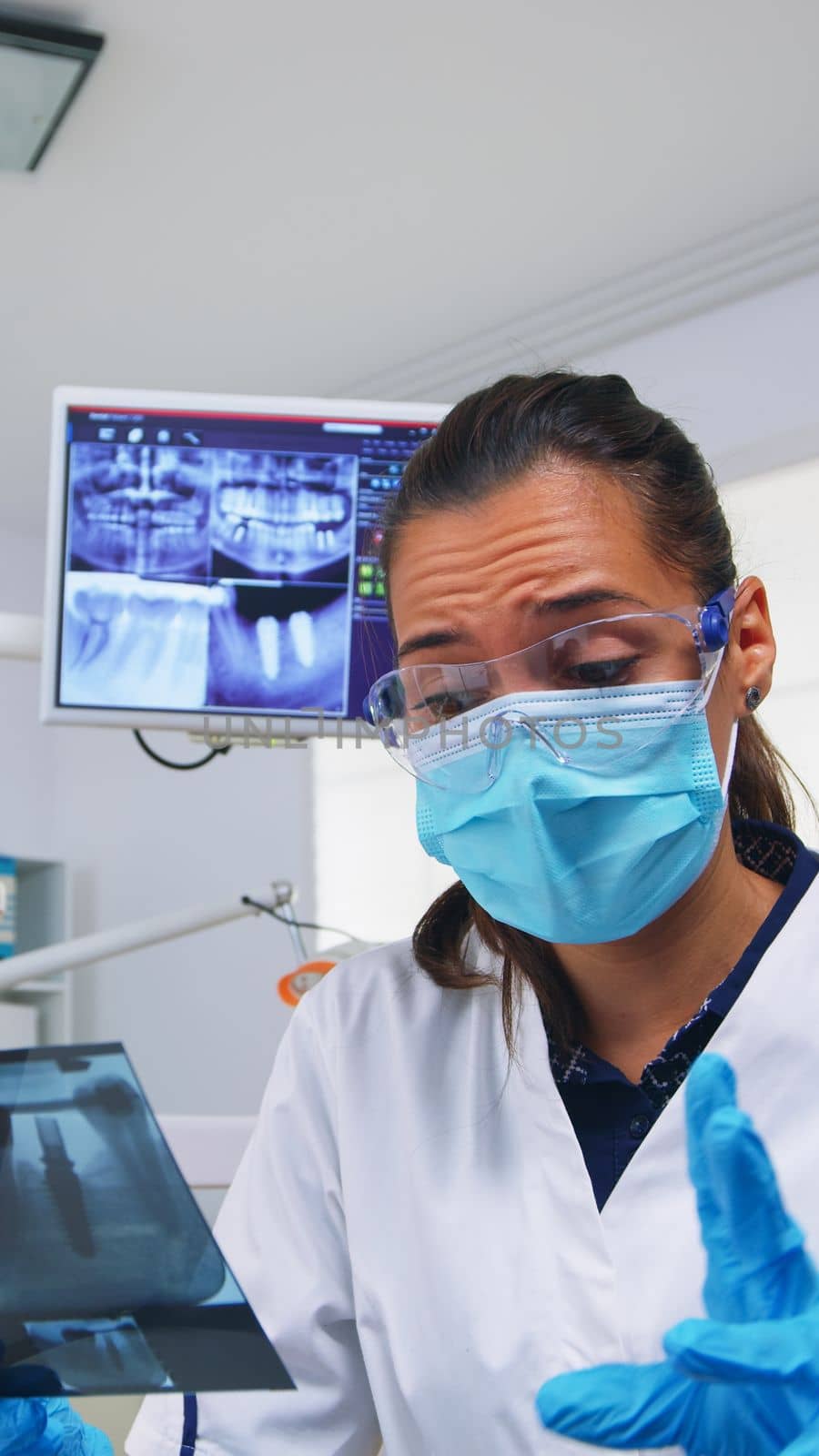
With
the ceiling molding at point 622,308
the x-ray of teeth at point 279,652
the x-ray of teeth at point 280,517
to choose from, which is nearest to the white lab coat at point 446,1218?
the x-ray of teeth at point 279,652

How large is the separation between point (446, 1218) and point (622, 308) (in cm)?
304

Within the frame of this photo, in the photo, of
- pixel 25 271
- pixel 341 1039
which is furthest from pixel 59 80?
pixel 341 1039

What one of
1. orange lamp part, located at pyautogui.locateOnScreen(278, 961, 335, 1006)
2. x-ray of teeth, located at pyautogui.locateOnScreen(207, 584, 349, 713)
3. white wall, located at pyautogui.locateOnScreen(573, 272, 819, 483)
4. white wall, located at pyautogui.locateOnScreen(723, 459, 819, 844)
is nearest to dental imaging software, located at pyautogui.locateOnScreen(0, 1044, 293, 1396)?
x-ray of teeth, located at pyautogui.locateOnScreen(207, 584, 349, 713)

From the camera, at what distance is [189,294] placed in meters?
3.54

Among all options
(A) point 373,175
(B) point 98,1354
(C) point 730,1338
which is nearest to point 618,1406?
(C) point 730,1338

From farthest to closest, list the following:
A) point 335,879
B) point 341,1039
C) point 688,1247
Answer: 1. point 335,879
2. point 341,1039
3. point 688,1247

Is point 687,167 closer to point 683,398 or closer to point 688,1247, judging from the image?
point 683,398

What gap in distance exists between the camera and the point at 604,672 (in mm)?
1096

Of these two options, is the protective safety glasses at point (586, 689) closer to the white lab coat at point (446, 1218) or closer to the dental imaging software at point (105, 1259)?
the white lab coat at point (446, 1218)

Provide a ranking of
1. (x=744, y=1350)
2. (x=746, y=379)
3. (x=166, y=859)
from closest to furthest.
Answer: (x=744, y=1350) < (x=746, y=379) < (x=166, y=859)

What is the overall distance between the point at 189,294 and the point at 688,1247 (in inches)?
119

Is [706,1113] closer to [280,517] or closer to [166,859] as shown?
[280,517]

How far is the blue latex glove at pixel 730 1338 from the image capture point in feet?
2.30

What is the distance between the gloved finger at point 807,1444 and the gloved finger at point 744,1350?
24mm
